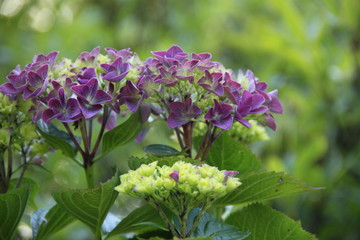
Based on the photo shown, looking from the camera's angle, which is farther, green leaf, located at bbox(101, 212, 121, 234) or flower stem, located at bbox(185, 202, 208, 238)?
A: green leaf, located at bbox(101, 212, 121, 234)

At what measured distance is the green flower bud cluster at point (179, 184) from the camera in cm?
52

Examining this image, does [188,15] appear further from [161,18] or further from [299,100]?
[299,100]

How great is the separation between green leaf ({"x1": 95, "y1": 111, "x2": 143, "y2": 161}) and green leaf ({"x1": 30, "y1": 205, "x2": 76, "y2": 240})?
0.35 ft

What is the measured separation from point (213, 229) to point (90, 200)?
5.7 inches

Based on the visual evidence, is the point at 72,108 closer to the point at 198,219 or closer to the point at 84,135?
the point at 84,135

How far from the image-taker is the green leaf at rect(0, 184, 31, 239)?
63cm

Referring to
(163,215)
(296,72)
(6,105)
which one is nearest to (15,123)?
(6,105)

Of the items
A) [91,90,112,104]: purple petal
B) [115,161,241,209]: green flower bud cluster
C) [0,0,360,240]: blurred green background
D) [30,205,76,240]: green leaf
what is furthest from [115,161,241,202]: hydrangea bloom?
[0,0,360,240]: blurred green background

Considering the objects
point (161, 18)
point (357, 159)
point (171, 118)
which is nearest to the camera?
point (171, 118)

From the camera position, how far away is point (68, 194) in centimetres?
60

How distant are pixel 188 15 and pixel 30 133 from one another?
174cm

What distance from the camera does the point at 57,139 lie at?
0.67 metres

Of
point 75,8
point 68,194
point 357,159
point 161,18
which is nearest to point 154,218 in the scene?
point 68,194

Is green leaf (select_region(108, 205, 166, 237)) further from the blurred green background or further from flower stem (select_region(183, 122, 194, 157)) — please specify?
the blurred green background
